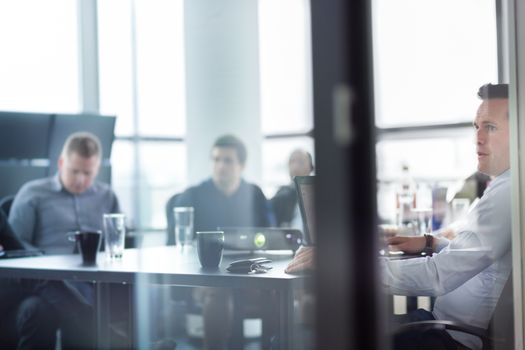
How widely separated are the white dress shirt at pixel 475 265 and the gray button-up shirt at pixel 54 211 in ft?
6.76

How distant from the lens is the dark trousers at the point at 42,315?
2.65 m

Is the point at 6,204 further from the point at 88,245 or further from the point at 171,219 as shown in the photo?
the point at 88,245

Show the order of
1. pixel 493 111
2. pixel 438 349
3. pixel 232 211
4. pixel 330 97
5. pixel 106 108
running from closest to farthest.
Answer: pixel 330 97 < pixel 438 349 < pixel 493 111 < pixel 232 211 < pixel 106 108

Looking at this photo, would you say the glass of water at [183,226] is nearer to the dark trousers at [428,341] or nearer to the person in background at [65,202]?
the person in background at [65,202]

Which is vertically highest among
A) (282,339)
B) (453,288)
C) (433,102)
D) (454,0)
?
(454,0)

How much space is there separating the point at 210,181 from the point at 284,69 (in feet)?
5.23

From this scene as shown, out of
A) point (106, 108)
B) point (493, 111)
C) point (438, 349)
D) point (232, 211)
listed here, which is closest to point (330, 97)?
point (438, 349)

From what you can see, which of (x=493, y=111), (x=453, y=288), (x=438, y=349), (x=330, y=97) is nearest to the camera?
(x=330, y=97)

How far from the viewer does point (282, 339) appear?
5.82 ft

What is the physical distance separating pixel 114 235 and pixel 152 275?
1.74 feet

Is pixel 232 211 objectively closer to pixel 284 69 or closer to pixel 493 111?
pixel 284 69

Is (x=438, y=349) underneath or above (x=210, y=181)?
underneath

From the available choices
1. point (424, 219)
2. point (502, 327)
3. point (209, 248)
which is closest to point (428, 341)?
point (502, 327)

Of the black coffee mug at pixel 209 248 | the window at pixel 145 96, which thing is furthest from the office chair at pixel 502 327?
the window at pixel 145 96
